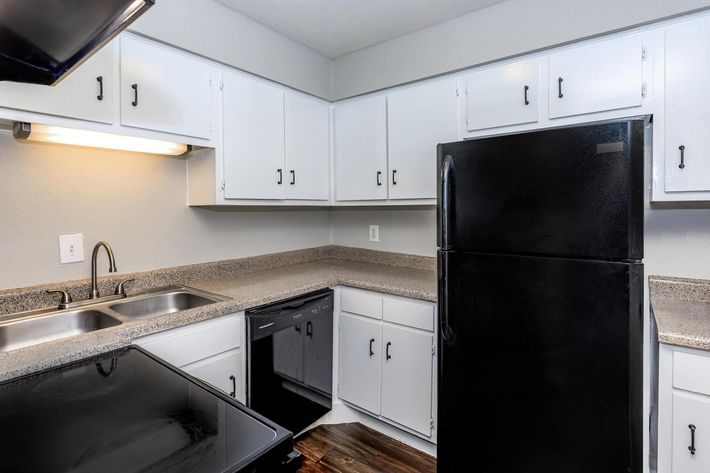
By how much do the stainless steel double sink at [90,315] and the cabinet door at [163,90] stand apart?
0.80m

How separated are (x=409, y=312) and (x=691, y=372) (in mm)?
1110

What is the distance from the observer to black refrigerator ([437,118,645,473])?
48.7 inches

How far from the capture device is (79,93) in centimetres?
147

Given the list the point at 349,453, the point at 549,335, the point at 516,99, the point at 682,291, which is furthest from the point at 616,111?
the point at 349,453

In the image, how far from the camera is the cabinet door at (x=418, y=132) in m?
2.17

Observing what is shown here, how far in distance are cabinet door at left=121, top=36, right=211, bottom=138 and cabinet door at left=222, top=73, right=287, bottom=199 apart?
142mm

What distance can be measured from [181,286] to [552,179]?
6.02 ft

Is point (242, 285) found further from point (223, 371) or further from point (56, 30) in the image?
point (56, 30)

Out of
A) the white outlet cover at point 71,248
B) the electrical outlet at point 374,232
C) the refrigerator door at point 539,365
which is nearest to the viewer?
the refrigerator door at point 539,365

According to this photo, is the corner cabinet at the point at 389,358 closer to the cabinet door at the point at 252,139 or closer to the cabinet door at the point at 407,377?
the cabinet door at the point at 407,377

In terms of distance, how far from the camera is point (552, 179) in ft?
4.33

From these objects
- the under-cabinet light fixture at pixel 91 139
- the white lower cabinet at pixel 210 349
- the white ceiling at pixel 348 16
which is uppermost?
the white ceiling at pixel 348 16

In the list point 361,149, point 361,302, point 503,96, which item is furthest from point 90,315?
point 503,96

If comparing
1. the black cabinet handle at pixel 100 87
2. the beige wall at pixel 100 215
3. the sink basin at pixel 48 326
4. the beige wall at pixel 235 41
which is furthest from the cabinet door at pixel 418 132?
the sink basin at pixel 48 326
